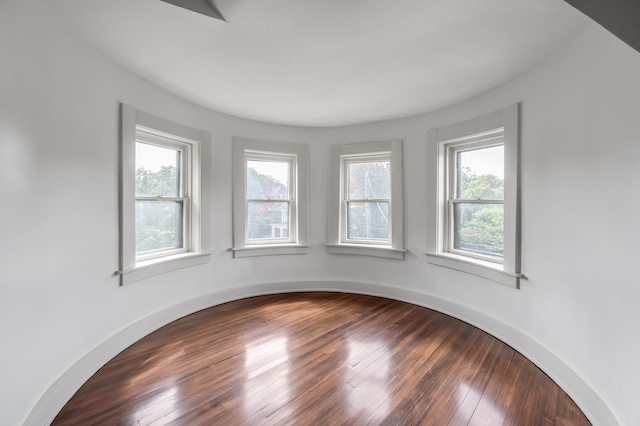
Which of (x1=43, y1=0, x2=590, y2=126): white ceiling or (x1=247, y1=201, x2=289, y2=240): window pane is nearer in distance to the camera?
(x1=43, y1=0, x2=590, y2=126): white ceiling

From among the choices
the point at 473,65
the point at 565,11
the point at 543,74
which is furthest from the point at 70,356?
the point at 543,74

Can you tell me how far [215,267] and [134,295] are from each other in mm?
898

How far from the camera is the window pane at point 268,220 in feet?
11.3

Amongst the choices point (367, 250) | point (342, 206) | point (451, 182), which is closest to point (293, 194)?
point (342, 206)

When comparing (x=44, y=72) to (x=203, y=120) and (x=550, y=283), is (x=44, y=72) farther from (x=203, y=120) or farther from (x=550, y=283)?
(x=550, y=283)

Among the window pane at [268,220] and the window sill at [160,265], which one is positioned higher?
the window pane at [268,220]

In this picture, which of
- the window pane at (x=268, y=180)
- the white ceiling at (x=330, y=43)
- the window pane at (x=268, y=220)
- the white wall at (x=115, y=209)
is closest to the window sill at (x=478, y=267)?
the white wall at (x=115, y=209)

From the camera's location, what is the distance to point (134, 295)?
221cm

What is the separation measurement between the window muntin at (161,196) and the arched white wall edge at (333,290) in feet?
2.04

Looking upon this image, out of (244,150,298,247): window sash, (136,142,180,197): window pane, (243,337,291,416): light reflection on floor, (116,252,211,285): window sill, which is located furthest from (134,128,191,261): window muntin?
(243,337,291,416): light reflection on floor

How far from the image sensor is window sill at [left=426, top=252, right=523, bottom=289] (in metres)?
2.16

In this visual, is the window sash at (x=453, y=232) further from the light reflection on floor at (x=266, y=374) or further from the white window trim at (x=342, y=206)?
the light reflection on floor at (x=266, y=374)

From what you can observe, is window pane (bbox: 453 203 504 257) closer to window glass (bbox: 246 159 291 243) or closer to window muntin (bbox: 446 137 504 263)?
window muntin (bbox: 446 137 504 263)

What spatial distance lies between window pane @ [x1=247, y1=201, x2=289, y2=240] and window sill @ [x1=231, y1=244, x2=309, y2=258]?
Result: 0.54 ft
